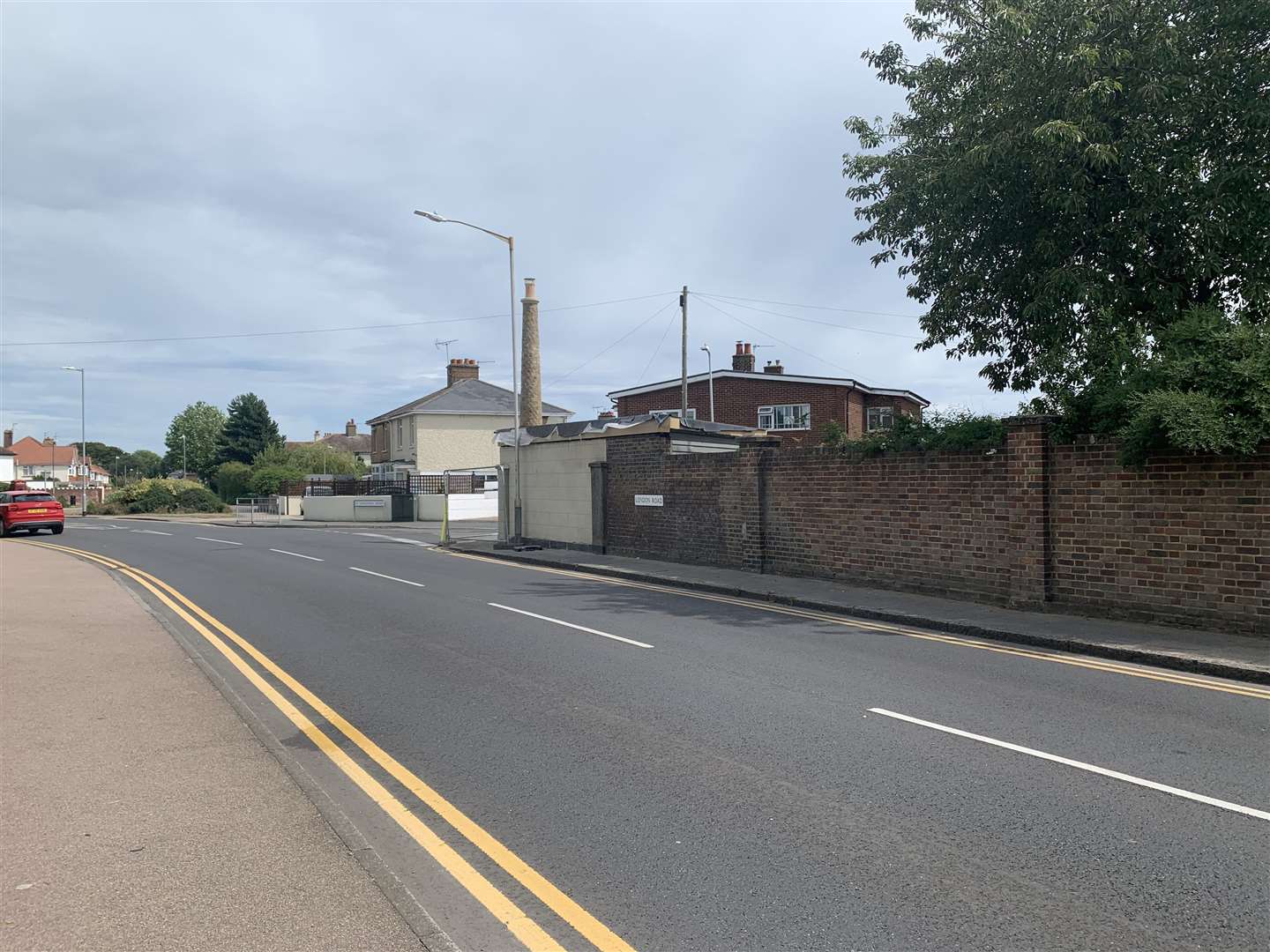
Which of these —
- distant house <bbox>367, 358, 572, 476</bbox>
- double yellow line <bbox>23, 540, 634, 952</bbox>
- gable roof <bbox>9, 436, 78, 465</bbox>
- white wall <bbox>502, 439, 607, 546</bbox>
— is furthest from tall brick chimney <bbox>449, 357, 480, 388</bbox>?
gable roof <bbox>9, 436, 78, 465</bbox>

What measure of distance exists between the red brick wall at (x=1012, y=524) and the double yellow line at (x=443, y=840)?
8.95 meters

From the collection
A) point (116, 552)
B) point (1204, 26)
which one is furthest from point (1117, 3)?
point (116, 552)

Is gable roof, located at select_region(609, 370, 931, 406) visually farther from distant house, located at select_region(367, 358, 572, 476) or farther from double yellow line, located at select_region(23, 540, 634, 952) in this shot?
double yellow line, located at select_region(23, 540, 634, 952)

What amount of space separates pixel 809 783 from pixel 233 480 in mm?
63385

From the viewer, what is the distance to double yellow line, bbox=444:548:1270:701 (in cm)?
791

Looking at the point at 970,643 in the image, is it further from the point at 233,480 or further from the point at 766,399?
the point at 233,480

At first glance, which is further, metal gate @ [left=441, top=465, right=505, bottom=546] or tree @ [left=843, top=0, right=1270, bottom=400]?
metal gate @ [left=441, top=465, right=505, bottom=546]

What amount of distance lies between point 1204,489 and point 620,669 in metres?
7.01

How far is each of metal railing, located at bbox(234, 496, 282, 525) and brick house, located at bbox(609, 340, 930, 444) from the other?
20.0 metres

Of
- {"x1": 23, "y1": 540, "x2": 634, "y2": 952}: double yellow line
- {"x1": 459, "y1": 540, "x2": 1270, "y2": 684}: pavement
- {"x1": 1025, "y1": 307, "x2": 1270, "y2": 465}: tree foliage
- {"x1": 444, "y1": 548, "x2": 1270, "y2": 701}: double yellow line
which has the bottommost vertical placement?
{"x1": 444, "y1": 548, "x2": 1270, "y2": 701}: double yellow line

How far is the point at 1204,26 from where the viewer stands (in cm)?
1097

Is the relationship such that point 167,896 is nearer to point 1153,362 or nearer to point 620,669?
point 620,669

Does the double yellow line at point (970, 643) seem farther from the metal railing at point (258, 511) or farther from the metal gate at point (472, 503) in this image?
the metal railing at point (258, 511)

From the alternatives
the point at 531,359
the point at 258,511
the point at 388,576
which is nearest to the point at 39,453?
the point at 258,511
